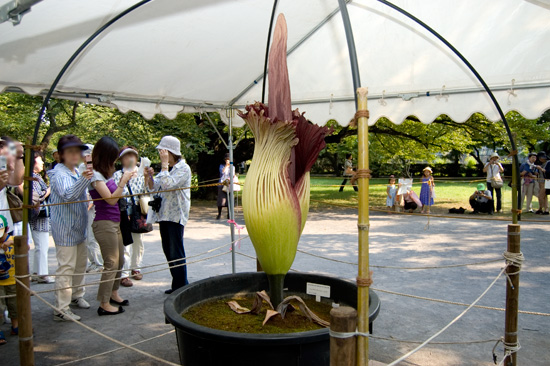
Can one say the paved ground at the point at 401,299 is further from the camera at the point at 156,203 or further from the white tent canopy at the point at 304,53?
the white tent canopy at the point at 304,53

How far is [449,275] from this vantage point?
15.6 feet

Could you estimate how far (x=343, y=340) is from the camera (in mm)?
1391

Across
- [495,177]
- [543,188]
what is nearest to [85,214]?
[495,177]

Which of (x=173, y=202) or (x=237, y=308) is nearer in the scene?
(x=237, y=308)

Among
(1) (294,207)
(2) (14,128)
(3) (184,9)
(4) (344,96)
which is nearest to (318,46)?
(4) (344,96)

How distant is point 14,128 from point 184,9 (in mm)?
11853

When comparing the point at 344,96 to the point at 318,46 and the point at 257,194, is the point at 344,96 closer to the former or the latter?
the point at 318,46

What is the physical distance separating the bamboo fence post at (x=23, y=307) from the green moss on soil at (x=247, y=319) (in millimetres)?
838

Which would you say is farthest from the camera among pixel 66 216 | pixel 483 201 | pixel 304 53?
pixel 483 201

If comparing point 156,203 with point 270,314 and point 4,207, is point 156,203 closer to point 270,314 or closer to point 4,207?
point 4,207

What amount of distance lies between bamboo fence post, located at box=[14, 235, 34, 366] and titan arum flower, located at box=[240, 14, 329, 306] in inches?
51.0

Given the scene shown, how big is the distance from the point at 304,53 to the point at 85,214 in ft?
7.95

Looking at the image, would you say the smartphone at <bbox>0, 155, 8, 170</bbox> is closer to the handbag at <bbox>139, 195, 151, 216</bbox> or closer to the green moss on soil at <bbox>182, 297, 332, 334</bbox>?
the handbag at <bbox>139, 195, 151, 216</bbox>

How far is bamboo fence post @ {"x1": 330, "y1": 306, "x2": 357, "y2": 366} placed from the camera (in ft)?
4.51
